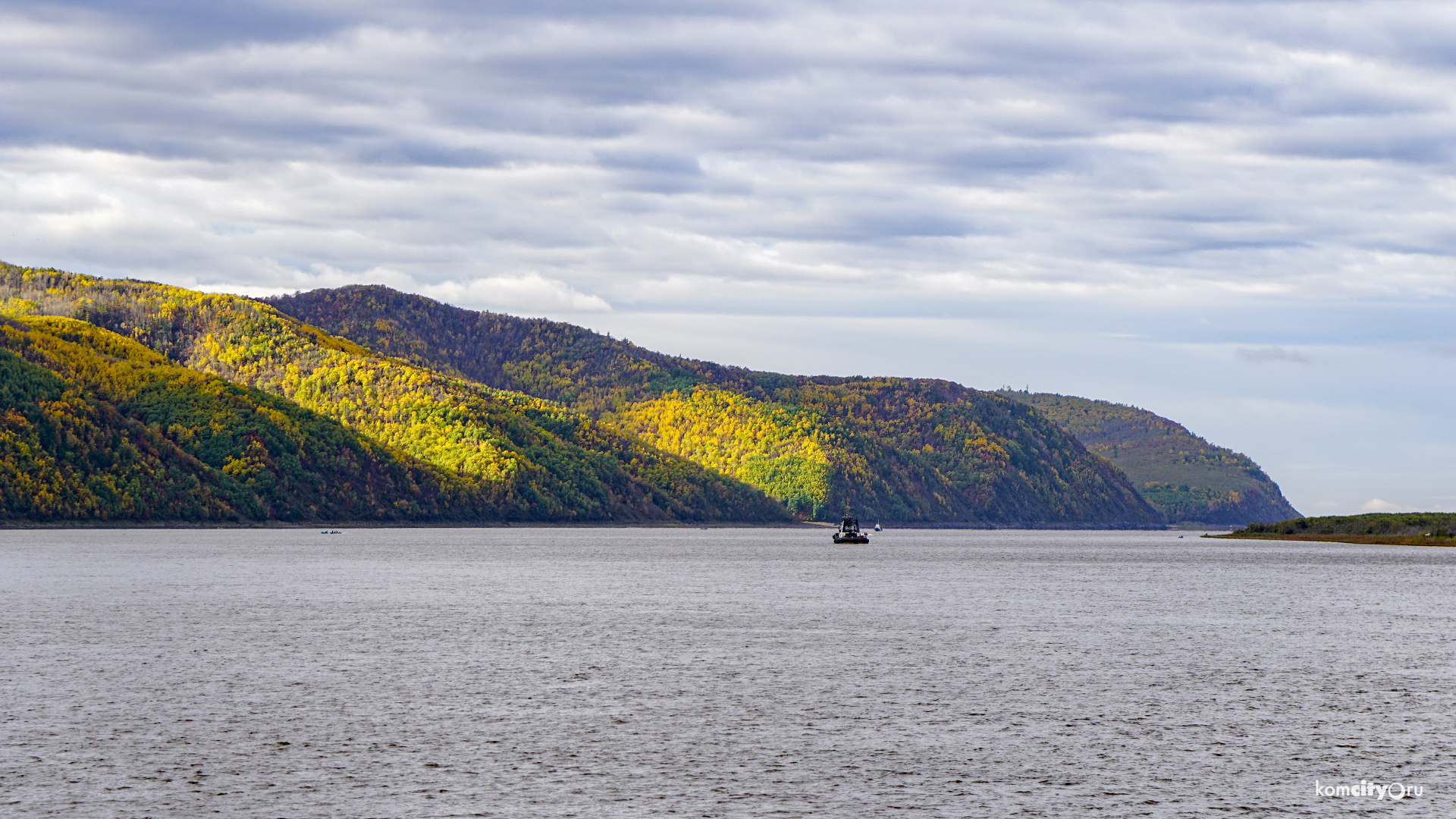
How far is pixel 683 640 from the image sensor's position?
196 feet

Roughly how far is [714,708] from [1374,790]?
54.0ft

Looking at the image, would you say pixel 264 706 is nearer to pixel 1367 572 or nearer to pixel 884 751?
pixel 884 751

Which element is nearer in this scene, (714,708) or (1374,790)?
(1374,790)

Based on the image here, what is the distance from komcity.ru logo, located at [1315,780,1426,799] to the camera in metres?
27.8

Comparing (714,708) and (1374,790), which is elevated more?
(1374,790)

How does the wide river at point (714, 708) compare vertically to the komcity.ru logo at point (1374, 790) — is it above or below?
below

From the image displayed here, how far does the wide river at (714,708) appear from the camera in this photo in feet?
90.7

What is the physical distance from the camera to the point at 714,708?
129 feet

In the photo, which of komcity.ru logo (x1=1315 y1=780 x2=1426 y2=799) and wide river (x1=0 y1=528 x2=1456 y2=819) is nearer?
wide river (x1=0 y1=528 x2=1456 y2=819)

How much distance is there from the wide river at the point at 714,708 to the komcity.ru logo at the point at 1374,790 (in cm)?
17

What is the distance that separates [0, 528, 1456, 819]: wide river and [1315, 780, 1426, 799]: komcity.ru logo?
17 centimetres

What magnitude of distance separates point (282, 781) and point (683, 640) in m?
31.8

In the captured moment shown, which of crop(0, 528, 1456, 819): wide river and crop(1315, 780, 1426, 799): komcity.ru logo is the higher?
crop(1315, 780, 1426, 799): komcity.ru logo

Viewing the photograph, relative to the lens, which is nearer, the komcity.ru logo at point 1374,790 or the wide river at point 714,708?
the wide river at point 714,708
